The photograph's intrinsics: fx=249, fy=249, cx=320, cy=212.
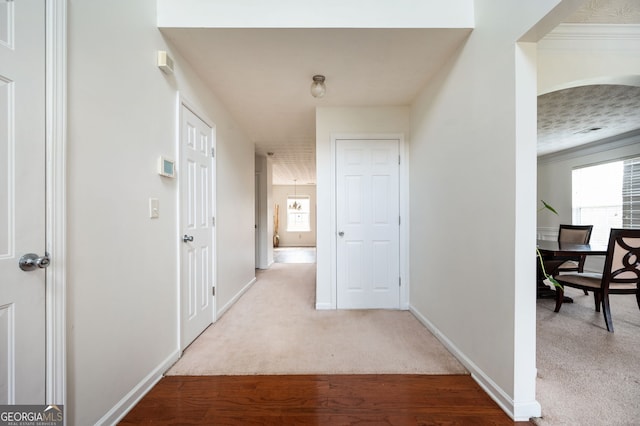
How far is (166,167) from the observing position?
1.76 m

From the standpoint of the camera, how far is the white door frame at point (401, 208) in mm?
2988

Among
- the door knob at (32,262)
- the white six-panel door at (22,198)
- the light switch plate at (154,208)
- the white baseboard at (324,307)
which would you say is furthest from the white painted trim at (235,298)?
the door knob at (32,262)

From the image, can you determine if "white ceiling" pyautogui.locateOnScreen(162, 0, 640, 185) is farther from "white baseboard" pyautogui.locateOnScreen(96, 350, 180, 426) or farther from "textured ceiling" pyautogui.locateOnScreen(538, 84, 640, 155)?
"white baseboard" pyautogui.locateOnScreen(96, 350, 180, 426)

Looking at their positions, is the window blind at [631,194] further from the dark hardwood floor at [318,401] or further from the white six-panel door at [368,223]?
the dark hardwood floor at [318,401]

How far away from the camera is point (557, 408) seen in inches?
54.7

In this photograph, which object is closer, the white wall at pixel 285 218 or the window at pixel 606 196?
the window at pixel 606 196

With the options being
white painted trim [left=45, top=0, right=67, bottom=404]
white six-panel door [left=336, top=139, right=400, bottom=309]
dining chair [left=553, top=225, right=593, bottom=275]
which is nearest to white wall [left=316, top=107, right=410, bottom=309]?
white six-panel door [left=336, top=139, right=400, bottom=309]

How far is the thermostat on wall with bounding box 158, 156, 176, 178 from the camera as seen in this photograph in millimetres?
1697

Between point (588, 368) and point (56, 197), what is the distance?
328 centimetres

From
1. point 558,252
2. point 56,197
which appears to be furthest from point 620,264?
point 56,197

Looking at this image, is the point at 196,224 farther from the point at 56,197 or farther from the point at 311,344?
the point at 311,344

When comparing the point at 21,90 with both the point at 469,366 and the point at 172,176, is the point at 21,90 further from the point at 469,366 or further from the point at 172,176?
the point at 469,366

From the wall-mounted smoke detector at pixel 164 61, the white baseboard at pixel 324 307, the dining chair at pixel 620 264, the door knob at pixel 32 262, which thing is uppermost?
the wall-mounted smoke detector at pixel 164 61

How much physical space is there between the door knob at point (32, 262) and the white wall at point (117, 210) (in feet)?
0.39
